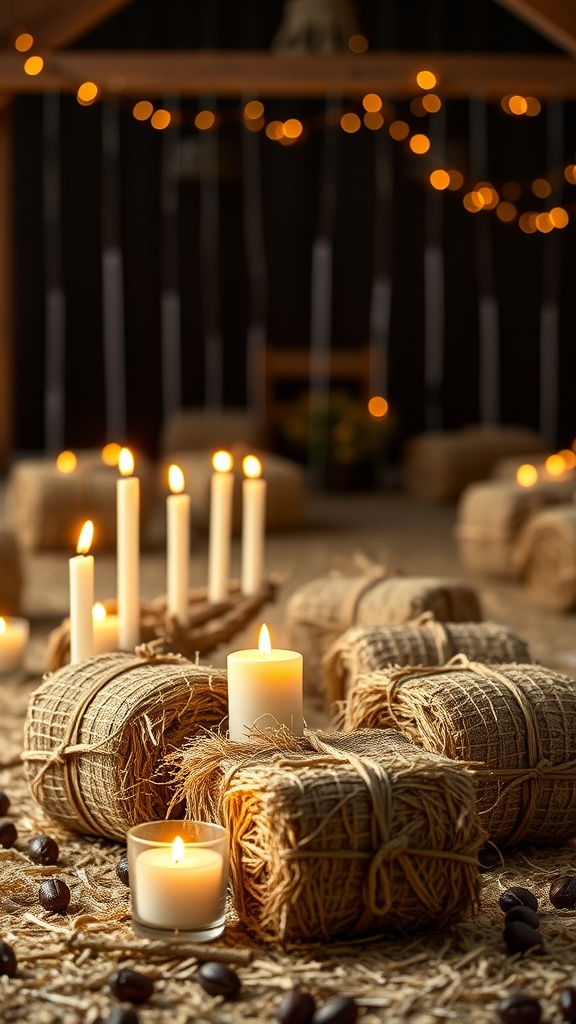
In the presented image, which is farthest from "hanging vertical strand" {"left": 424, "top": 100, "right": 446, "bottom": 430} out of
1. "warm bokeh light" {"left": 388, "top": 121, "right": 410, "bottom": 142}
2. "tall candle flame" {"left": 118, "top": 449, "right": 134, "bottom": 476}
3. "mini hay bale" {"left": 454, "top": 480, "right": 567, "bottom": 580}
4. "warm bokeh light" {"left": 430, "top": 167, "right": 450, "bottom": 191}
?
"tall candle flame" {"left": 118, "top": 449, "right": 134, "bottom": 476}

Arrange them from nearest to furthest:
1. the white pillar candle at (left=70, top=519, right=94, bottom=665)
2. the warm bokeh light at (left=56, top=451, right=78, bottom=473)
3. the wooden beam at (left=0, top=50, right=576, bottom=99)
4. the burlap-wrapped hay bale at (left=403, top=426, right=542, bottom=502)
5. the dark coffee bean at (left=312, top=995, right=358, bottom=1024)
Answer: the dark coffee bean at (left=312, top=995, right=358, bottom=1024), the white pillar candle at (left=70, top=519, right=94, bottom=665), the warm bokeh light at (left=56, top=451, right=78, bottom=473), the wooden beam at (left=0, top=50, right=576, bottom=99), the burlap-wrapped hay bale at (left=403, top=426, right=542, bottom=502)

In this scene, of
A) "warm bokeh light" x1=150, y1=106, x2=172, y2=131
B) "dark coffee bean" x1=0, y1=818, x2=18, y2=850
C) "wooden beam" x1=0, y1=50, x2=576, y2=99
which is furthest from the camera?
"wooden beam" x1=0, y1=50, x2=576, y2=99

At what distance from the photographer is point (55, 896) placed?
1523mm

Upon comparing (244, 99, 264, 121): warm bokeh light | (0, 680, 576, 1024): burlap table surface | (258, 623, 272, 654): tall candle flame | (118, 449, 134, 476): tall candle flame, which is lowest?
(0, 680, 576, 1024): burlap table surface

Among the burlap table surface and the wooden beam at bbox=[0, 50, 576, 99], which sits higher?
the wooden beam at bbox=[0, 50, 576, 99]

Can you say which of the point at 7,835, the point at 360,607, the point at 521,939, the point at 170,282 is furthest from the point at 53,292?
the point at 521,939

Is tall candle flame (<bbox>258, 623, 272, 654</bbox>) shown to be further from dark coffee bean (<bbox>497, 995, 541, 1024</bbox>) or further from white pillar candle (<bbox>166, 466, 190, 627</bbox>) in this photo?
white pillar candle (<bbox>166, 466, 190, 627</bbox>)

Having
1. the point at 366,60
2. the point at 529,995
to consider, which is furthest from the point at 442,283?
the point at 529,995

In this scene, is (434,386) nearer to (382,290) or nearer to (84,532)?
(382,290)

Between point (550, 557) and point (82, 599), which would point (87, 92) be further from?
point (82, 599)

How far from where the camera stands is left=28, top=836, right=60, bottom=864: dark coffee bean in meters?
1.70

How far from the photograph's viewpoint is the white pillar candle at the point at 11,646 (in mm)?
2717

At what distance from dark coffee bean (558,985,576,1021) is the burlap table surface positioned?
12mm

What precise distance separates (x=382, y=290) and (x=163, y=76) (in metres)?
1.88
